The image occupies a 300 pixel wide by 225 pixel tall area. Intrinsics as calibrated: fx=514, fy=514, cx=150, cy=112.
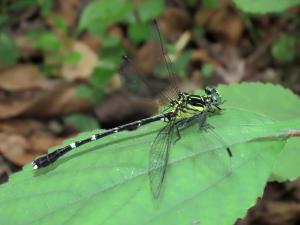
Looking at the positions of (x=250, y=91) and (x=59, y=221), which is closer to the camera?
(x=59, y=221)

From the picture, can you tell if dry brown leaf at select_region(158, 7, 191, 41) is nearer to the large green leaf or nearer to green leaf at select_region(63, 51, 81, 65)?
green leaf at select_region(63, 51, 81, 65)

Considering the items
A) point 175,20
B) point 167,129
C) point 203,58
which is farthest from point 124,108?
point 167,129

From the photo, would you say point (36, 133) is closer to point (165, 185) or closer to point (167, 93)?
point (167, 93)

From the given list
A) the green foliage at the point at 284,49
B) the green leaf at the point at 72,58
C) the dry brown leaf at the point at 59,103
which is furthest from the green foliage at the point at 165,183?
the green foliage at the point at 284,49

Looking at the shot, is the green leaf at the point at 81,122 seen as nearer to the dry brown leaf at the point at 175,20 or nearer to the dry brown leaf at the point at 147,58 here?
the dry brown leaf at the point at 147,58

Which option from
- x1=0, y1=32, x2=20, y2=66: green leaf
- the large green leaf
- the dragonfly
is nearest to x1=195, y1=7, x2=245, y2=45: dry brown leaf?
x1=0, y1=32, x2=20, y2=66: green leaf

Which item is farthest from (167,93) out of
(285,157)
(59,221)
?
(59,221)
